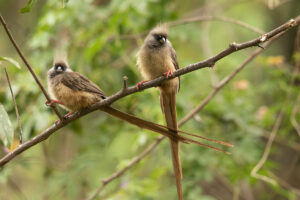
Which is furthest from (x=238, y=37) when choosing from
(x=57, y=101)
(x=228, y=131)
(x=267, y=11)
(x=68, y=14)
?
(x=57, y=101)

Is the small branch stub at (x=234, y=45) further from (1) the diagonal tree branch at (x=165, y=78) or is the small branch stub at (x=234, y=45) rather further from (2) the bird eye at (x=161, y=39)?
(2) the bird eye at (x=161, y=39)

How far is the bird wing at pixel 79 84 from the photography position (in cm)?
299

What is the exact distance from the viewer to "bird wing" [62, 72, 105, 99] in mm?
2992

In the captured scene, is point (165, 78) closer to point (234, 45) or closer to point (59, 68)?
point (234, 45)

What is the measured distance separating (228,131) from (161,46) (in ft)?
4.90

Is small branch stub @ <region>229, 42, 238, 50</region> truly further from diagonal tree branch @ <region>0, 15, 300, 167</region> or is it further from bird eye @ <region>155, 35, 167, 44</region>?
bird eye @ <region>155, 35, 167, 44</region>

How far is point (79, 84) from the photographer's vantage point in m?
3.08

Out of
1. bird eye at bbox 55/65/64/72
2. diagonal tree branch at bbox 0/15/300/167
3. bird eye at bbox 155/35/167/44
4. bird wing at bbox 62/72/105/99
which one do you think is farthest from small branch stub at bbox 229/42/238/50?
bird eye at bbox 55/65/64/72

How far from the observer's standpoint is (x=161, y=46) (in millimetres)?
3436

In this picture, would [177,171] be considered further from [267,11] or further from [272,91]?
[267,11]

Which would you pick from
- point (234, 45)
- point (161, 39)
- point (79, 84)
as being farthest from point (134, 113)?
point (234, 45)

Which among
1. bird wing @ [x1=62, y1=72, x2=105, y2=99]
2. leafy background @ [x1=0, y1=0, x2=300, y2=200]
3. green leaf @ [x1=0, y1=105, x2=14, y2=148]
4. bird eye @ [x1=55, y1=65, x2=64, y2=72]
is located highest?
green leaf @ [x1=0, y1=105, x2=14, y2=148]

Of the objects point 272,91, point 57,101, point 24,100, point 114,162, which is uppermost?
point 57,101

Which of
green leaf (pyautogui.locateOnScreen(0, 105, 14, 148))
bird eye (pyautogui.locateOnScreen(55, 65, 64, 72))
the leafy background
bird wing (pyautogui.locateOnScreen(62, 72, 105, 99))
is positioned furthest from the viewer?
the leafy background
